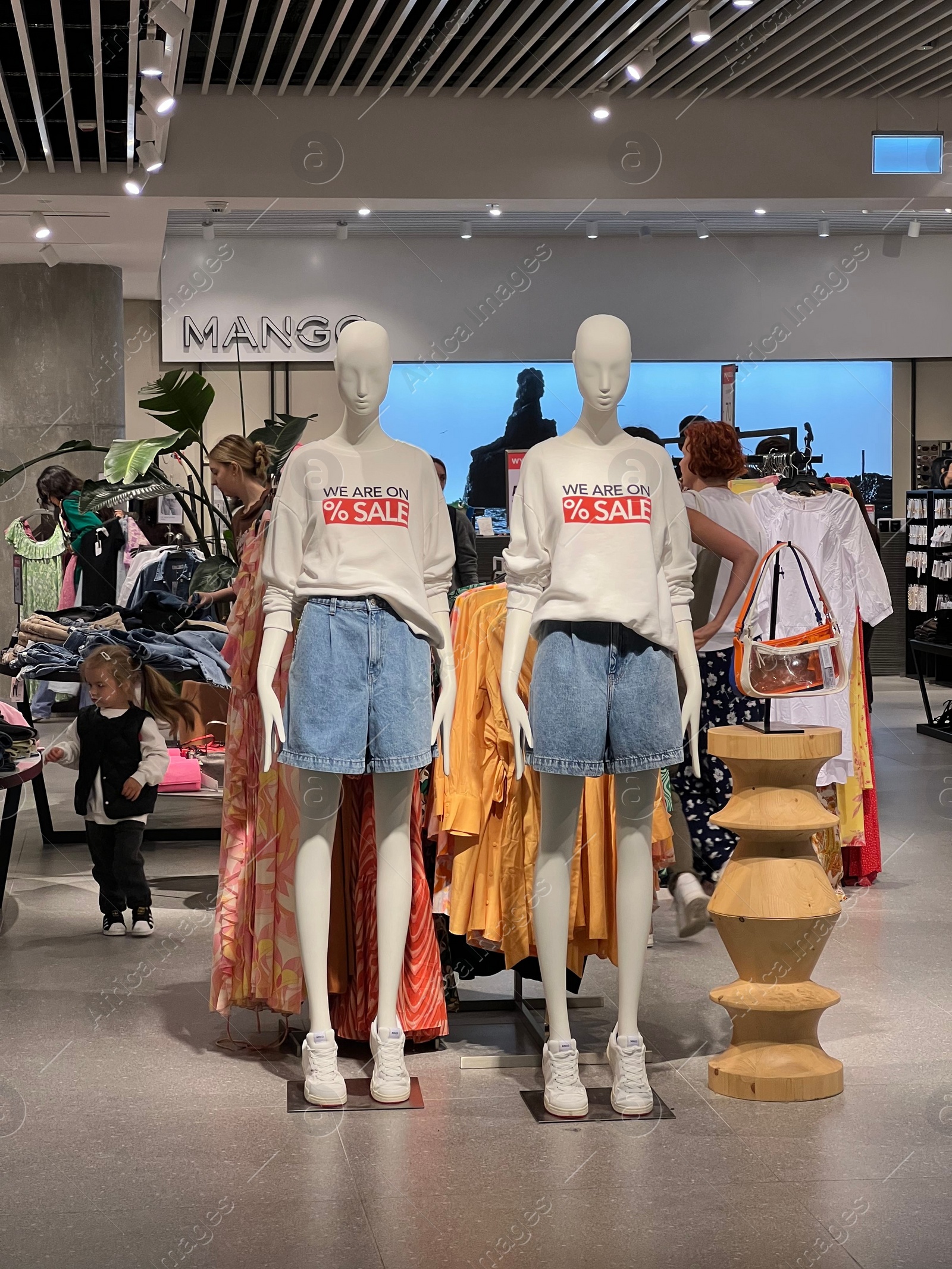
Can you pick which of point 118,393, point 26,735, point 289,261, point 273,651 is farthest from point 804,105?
point 273,651

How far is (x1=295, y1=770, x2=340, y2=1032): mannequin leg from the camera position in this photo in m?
2.89

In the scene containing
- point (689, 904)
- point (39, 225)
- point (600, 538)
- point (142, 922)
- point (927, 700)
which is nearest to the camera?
point (600, 538)

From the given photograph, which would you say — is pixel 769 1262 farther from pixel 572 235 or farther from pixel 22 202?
pixel 572 235

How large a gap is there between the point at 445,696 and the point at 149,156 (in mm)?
5590

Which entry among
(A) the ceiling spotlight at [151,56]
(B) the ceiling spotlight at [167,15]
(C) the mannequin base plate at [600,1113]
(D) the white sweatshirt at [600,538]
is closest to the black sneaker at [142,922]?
(C) the mannequin base plate at [600,1113]

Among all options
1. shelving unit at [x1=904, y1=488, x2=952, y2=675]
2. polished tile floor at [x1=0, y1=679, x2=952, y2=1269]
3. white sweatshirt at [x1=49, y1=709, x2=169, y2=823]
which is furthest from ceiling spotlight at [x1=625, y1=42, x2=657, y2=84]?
polished tile floor at [x1=0, y1=679, x2=952, y2=1269]

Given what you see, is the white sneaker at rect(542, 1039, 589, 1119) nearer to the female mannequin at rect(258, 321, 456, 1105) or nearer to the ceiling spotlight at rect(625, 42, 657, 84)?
the female mannequin at rect(258, 321, 456, 1105)

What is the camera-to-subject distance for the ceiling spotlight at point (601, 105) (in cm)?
795

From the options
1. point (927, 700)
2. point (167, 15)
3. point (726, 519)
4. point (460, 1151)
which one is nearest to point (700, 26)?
point (167, 15)

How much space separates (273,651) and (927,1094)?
165cm

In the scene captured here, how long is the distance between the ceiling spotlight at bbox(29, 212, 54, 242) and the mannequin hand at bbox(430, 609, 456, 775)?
22.1ft

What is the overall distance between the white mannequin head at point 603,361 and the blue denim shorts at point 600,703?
0.46 meters

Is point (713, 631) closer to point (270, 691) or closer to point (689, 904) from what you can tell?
point (689, 904)

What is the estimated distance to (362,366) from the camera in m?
2.83
